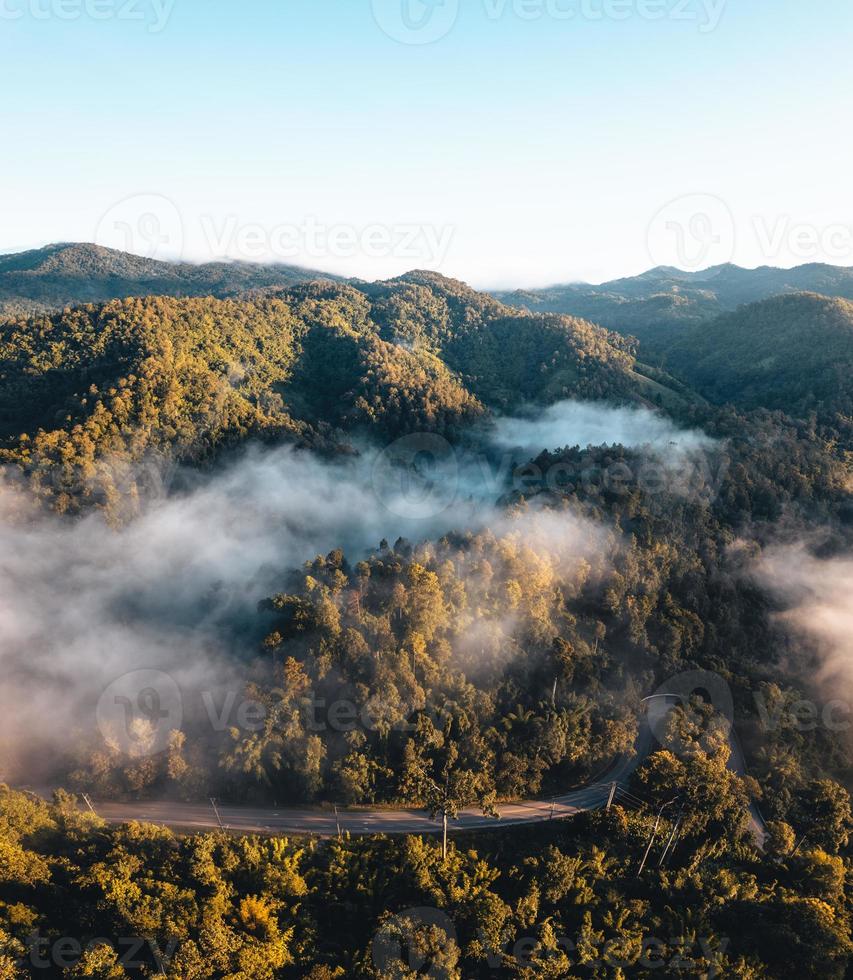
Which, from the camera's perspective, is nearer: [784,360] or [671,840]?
[671,840]

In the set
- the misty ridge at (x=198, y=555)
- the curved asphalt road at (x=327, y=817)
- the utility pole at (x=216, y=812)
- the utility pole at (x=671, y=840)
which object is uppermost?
the misty ridge at (x=198, y=555)

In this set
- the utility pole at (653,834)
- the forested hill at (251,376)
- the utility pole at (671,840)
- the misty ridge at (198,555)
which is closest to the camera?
the utility pole at (653,834)

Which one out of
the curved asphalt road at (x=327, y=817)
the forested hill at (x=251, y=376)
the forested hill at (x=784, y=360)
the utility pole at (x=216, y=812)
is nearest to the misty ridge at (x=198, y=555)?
the forested hill at (x=251, y=376)

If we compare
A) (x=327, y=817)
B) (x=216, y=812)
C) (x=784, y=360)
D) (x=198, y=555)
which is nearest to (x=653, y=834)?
(x=327, y=817)

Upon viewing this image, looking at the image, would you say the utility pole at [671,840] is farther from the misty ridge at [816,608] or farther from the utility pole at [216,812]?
the misty ridge at [816,608]

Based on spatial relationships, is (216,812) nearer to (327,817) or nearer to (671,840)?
(327,817)

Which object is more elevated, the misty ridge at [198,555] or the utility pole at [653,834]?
the misty ridge at [198,555]
